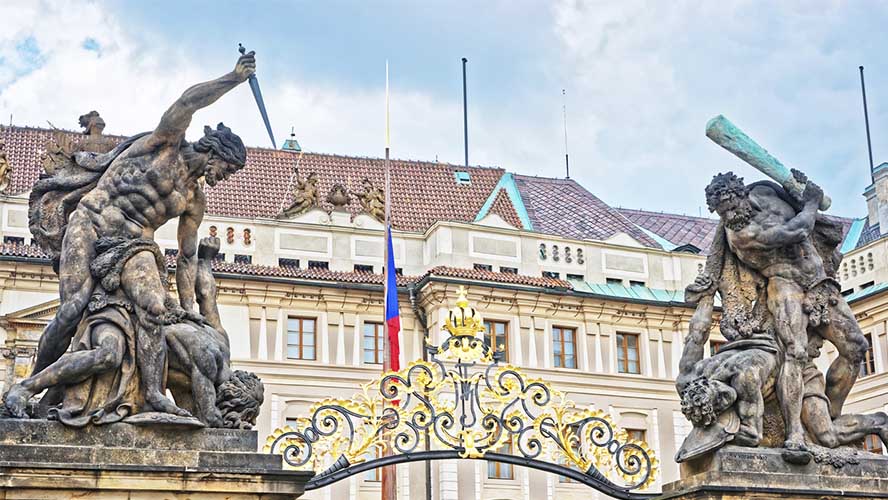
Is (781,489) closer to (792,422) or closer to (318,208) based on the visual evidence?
(792,422)

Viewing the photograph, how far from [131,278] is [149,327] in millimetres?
359

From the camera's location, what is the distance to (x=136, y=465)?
8.49 metres

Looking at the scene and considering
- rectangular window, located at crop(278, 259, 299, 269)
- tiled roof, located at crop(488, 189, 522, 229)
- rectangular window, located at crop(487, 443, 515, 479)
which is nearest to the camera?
rectangular window, located at crop(487, 443, 515, 479)

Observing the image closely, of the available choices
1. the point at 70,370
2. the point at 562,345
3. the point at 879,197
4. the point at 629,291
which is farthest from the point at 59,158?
the point at 879,197

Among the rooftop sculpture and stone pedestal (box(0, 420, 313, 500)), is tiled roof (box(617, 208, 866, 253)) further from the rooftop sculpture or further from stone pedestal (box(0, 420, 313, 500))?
stone pedestal (box(0, 420, 313, 500))

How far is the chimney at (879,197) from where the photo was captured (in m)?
37.1

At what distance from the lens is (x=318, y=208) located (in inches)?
1410

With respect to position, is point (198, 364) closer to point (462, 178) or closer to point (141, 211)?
point (141, 211)

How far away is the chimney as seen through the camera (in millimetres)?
37094

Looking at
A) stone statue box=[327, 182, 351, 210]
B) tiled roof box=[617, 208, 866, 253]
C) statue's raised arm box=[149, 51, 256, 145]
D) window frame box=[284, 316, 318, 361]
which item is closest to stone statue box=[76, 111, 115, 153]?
statue's raised arm box=[149, 51, 256, 145]

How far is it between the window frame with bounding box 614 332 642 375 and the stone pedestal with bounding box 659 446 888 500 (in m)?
26.1

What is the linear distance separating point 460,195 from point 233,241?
28.5ft

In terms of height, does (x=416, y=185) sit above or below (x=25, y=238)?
above

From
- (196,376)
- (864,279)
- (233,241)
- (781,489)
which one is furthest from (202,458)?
(864,279)
